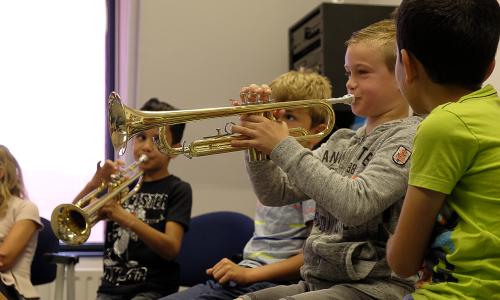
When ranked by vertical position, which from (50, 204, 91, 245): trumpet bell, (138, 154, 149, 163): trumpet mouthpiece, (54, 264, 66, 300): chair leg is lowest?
(54, 264, 66, 300): chair leg

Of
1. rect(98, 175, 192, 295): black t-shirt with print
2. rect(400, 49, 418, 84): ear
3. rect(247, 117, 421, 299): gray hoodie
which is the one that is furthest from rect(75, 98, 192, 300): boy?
rect(400, 49, 418, 84): ear

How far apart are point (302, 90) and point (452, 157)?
1.25 m

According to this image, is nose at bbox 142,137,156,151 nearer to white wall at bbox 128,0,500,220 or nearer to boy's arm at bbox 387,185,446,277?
white wall at bbox 128,0,500,220

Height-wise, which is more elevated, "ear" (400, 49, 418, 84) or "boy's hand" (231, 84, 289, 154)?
"ear" (400, 49, 418, 84)

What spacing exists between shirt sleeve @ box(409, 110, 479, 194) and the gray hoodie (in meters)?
0.36

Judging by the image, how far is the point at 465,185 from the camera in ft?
4.47

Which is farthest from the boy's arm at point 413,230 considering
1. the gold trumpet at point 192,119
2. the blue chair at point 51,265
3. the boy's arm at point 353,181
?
the blue chair at point 51,265

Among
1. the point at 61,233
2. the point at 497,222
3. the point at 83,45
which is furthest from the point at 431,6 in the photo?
the point at 83,45

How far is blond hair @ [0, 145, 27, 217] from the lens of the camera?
335cm

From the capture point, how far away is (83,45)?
15.3 feet

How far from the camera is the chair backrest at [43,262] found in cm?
326

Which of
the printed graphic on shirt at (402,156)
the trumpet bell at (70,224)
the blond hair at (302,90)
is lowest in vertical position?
the trumpet bell at (70,224)

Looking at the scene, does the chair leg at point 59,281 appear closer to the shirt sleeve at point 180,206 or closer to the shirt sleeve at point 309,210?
the shirt sleeve at point 180,206

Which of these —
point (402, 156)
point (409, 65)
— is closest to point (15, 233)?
point (402, 156)
